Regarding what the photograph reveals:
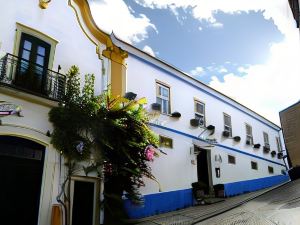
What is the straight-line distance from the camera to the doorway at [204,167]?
1739 centimetres

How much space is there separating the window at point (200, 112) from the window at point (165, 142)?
317 cm

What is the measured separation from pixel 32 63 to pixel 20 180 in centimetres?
348

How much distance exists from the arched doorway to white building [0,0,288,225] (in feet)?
0.09

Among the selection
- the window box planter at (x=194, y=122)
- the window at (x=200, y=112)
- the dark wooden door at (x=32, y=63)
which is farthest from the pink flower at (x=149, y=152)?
the window at (x=200, y=112)

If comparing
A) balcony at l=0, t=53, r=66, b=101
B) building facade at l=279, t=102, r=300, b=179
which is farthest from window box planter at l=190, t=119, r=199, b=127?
balcony at l=0, t=53, r=66, b=101

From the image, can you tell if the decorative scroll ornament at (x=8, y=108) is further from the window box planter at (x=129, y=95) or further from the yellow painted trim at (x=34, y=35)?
the window box planter at (x=129, y=95)

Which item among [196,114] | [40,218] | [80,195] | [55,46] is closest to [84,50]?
[55,46]

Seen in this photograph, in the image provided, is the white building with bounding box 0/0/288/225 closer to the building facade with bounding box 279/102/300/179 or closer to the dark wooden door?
the dark wooden door

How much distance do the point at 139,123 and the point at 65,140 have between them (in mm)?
2759

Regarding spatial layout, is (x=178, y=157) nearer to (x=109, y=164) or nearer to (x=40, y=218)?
(x=109, y=164)

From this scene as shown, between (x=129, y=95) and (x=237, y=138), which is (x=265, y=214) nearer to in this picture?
(x=129, y=95)

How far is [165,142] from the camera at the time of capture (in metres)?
14.7

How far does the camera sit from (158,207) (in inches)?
526

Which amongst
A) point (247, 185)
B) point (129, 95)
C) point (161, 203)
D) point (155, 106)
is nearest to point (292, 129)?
point (247, 185)
